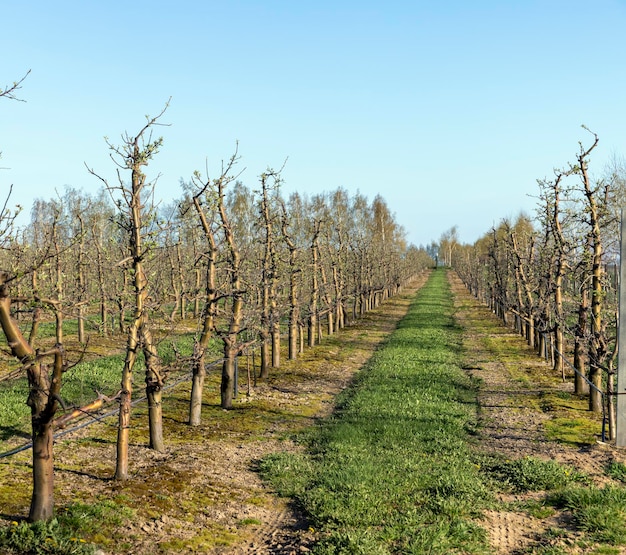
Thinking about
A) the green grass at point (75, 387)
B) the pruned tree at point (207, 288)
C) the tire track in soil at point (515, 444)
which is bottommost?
the tire track in soil at point (515, 444)

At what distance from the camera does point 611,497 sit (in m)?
9.73

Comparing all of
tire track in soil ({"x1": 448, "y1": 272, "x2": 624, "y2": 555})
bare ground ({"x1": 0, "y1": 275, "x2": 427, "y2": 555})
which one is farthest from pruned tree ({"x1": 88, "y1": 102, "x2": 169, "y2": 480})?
tire track in soil ({"x1": 448, "y1": 272, "x2": 624, "y2": 555})

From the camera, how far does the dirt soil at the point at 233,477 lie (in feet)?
28.3

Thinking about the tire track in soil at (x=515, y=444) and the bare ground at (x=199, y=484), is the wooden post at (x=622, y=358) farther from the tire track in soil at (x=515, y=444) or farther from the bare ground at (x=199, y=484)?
the bare ground at (x=199, y=484)

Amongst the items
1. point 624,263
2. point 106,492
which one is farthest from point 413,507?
point 624,263

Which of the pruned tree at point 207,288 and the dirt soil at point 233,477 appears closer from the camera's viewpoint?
the dirt soil at point 233,477

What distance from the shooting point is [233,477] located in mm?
11320

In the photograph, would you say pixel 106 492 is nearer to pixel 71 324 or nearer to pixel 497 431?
pixel 497 431

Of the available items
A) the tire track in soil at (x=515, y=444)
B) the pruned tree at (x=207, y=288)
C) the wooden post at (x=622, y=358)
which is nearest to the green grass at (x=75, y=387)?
the pruned tree at (x=207, y=288)

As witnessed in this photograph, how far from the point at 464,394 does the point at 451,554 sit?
11.0 meters

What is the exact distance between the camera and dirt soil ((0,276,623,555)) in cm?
863

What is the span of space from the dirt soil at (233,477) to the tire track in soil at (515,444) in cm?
2

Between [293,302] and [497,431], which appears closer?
[497,431]

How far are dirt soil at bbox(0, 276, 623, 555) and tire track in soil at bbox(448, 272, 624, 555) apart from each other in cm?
2
